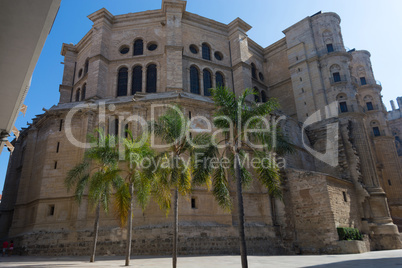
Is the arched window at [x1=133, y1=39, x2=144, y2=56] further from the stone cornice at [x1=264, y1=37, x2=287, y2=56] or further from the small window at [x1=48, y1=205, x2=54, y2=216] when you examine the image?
the small window at [x1=48, y1=205, x2=54, y2=216]

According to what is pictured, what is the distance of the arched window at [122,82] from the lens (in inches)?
1094

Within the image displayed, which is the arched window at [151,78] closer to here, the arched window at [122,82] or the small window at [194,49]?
the arched window at [122,82]

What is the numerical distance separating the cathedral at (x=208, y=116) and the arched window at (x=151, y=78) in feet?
0.33

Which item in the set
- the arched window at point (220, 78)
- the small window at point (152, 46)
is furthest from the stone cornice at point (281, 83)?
the small window at point (152, 46)

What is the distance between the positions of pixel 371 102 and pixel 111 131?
35033 mm

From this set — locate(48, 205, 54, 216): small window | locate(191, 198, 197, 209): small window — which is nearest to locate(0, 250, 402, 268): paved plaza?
locate(191, 198, 197, 209): small window

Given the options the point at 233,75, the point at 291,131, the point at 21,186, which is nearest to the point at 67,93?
the point at 21,186

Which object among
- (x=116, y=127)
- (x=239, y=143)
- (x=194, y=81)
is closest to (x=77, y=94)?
(x=116, y=127)

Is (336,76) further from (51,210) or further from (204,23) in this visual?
(51,210)

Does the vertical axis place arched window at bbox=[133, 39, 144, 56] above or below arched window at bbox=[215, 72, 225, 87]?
above

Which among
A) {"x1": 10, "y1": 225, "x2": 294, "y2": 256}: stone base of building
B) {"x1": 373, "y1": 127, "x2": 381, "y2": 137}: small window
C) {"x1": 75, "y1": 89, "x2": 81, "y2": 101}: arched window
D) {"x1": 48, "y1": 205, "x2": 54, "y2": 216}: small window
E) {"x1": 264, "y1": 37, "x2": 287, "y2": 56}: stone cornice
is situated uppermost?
{"x1": 264, "y1": 37, "x2": 287, "y2": 56}: stone cornice

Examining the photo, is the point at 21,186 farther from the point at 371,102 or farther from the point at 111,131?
the point at 371,102

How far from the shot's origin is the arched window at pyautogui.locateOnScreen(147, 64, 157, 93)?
27.6 meters

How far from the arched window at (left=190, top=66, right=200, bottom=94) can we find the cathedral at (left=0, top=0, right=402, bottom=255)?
0.13m
